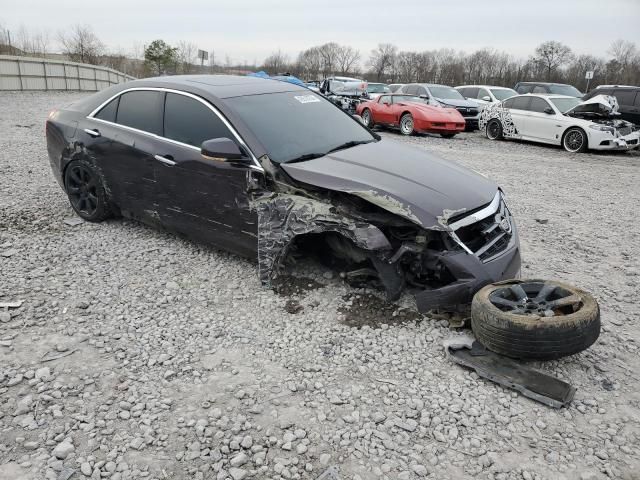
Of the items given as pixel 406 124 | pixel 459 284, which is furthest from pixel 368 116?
pixel 459 284

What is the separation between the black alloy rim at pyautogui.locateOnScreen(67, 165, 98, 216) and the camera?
5.30 meters

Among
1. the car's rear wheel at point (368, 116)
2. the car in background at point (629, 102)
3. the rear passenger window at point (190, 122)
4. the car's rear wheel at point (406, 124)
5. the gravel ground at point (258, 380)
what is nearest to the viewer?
the gravel ground at point (258, 380)

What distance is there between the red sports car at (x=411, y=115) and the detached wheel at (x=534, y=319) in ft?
37.4

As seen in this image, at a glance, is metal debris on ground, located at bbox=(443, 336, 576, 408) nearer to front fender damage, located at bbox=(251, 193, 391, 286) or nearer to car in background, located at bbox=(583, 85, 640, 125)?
front fender damage, located at bbox=(251, 193, 391, 286)

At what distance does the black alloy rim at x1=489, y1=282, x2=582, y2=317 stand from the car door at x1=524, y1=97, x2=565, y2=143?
35.9 feet

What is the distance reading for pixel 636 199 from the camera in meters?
7.66

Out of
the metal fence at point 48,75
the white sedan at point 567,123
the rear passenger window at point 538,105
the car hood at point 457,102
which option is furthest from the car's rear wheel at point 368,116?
the metal fence at point 48,75

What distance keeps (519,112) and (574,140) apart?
1.82m

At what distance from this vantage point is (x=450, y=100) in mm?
16297

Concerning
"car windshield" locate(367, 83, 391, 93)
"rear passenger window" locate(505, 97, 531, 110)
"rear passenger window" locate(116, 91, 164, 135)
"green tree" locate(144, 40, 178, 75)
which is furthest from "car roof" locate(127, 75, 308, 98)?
"green tree" locate(144, 40, 178, 75)

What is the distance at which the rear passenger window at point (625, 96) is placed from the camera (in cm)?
1352

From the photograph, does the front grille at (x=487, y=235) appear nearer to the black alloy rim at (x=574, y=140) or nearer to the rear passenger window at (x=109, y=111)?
the rear passenger window at (x=109, y=111)

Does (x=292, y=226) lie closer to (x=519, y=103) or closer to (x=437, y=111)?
(x=437, y=111)

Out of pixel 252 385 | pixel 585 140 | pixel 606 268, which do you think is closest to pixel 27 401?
pixel 252 385
